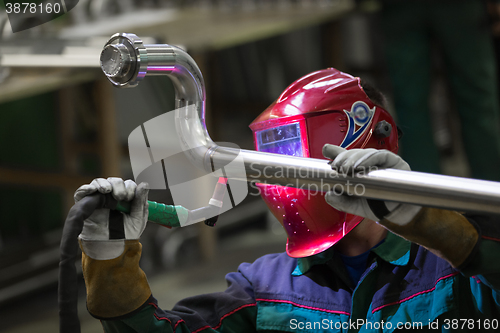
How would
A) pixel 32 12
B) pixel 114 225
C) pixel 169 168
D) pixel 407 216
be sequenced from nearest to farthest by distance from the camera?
pixel 407 216, pixel 114 225, pixel 169 168, pixel 32 12

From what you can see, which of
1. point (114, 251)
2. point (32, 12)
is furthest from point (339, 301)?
point (32, 12)

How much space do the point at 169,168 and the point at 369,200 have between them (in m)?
0.38

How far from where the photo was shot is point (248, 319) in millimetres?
1135

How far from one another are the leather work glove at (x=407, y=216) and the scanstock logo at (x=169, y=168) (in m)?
0.21

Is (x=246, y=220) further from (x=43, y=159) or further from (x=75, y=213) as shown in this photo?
(x=75, y=213)

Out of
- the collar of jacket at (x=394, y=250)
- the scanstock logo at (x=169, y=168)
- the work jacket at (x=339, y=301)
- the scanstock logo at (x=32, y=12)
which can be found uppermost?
the scanstock logo at (x=32, y=12)

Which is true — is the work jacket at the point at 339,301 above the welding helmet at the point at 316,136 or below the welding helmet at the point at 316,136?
below

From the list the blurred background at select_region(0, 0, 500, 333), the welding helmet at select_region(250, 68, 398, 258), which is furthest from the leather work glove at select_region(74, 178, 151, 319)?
the blurred background at select_region(0, 0, 500, 333)

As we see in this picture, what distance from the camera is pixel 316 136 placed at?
1065 millimetres

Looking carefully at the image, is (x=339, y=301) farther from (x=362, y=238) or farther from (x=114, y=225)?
(x=114, y=225)

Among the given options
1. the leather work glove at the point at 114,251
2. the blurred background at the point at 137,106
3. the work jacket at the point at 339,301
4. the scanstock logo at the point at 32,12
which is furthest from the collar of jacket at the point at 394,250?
the scanstock logo at the point at 32,12

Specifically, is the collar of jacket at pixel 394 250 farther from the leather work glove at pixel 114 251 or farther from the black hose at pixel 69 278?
the black hose at pixel 69 278

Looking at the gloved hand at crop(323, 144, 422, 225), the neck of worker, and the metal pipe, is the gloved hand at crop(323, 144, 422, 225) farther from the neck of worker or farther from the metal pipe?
the neck of worker

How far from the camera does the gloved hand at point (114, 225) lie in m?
0.87
